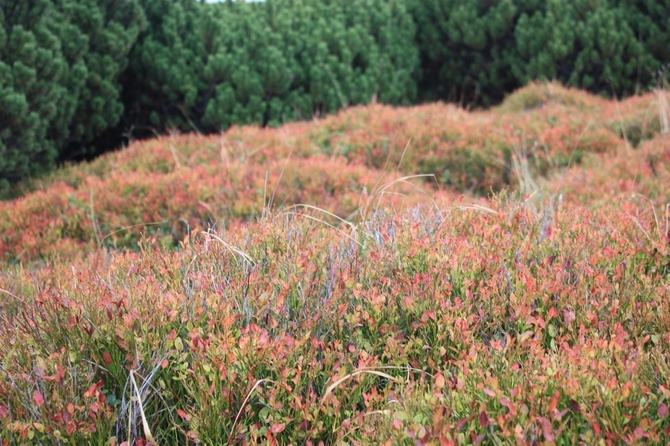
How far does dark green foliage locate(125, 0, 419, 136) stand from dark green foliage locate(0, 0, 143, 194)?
661 millimetres

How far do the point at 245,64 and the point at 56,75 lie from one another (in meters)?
3.32

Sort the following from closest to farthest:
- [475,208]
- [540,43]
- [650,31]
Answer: [475,208]
[650,31]
[540,43]

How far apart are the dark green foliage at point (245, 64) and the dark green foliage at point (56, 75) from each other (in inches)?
26.0

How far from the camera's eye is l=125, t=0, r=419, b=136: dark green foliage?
10.9m

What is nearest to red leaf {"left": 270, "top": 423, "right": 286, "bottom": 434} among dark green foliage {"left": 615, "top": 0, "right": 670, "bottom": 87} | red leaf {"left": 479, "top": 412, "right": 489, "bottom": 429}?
red leaf {"left": 479, "top": 412, "right": 489, "bottom": 429}

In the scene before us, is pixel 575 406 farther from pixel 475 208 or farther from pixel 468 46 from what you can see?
pixel 468 46

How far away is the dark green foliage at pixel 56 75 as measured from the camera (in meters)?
8.26

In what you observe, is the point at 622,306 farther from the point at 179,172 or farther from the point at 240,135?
the point at 240,135

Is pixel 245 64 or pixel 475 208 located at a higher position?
pixel 475 208

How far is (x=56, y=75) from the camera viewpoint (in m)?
8.75

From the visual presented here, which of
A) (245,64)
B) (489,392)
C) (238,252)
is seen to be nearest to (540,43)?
(245,64)

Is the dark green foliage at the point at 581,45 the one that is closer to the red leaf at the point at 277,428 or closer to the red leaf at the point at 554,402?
the red leaf at the point at 554,402

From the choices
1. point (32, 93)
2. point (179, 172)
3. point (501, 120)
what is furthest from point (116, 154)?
point (501, 120)

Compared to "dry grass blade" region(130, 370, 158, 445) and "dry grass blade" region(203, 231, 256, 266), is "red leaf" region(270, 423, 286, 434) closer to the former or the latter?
"dry grass blade" region(130, 370, 158, 445)
